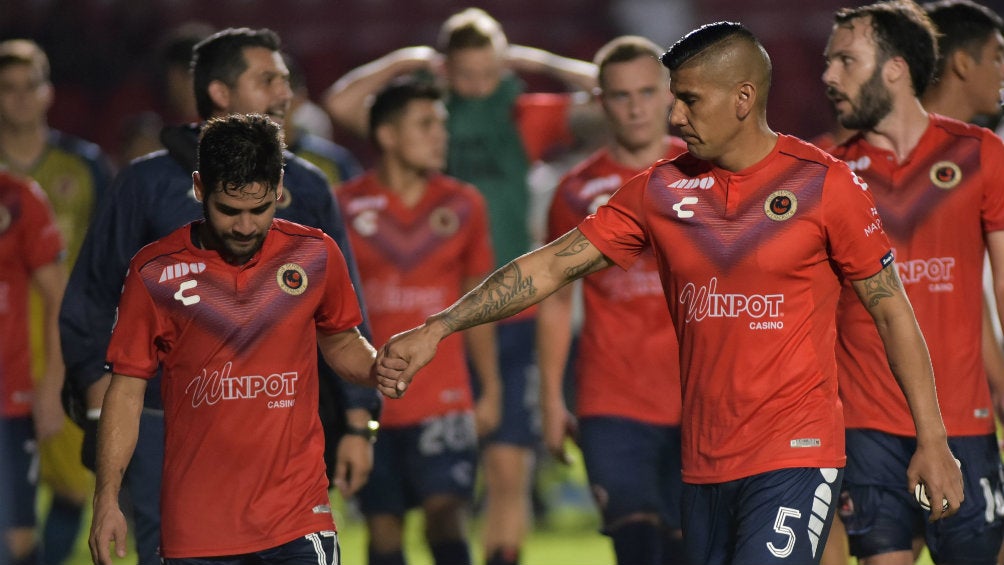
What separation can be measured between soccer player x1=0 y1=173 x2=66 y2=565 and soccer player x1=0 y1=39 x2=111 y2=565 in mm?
711

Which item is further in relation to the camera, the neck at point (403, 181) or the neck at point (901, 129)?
the neck at point (403, 181)

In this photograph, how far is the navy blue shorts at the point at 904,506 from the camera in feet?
19.6

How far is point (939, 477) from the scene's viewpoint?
4.98 m

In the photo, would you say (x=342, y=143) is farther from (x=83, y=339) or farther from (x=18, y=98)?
(x=83, y=339)

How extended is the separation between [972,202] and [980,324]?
0.49 metres

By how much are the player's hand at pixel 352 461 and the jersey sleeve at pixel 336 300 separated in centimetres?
70

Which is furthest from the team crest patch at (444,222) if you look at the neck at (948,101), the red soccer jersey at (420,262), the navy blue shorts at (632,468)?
the neck at (948,101)

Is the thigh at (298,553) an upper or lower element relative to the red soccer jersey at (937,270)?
lower

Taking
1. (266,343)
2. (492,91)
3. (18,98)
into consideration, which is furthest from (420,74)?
(266,343)

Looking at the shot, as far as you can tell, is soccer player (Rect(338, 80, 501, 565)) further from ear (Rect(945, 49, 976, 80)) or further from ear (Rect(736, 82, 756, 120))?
ear (Rect(736, 82, 756, 120))

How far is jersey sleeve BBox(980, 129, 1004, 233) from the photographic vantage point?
599 centimetres

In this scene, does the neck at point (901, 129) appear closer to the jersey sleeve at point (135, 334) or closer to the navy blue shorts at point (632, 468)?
the navy blue shorts at point (632, 468)

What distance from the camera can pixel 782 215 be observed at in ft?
16.8

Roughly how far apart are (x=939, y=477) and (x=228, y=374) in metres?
2.32
